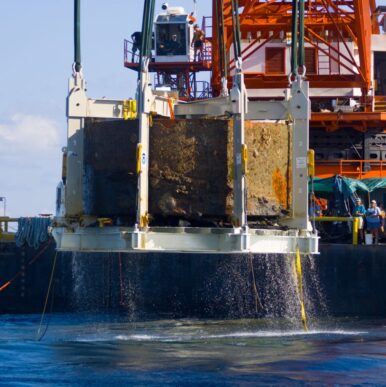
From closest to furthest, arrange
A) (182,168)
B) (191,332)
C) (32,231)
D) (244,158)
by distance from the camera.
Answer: (244,158) → (182,168) → (191,332) → (32,231)

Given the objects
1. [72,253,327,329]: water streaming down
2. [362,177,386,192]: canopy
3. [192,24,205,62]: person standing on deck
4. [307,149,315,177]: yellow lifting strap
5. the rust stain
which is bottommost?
[72,253,327,329]: water streaming down

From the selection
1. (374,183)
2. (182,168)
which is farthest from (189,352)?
(374,183)

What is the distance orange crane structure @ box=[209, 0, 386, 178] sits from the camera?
32.8 meters

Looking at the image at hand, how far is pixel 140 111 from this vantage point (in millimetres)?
17484

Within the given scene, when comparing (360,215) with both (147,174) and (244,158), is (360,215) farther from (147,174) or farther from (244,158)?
(147,174)

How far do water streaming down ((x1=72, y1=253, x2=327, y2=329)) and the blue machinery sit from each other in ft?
27.0

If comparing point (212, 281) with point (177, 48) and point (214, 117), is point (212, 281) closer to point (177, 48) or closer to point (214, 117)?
point (214, 117)

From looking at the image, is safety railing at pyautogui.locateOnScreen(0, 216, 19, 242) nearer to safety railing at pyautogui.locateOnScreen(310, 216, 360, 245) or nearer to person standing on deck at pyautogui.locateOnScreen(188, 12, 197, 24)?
safety railing at pyautogui.locateOnScreen(310, 216, 360, 245)

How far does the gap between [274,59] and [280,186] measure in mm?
19764

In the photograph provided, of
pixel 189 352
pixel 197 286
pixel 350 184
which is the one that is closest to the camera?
pixel 189 352

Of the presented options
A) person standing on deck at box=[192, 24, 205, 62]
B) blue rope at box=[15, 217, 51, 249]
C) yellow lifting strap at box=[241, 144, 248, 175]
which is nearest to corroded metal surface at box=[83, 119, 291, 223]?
yellow lifting strap at box=[241, 144, 248, 175]

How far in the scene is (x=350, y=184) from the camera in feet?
97.7

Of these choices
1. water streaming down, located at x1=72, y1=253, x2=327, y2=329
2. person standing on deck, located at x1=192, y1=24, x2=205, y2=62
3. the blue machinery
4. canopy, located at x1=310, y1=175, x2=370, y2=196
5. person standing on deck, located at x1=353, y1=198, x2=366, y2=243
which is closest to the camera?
the blue machinery

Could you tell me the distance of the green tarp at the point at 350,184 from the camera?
2977 centimetres
